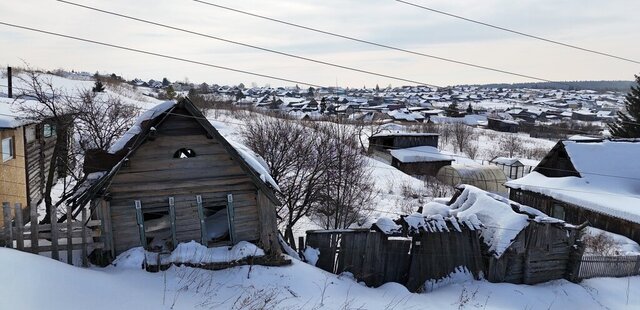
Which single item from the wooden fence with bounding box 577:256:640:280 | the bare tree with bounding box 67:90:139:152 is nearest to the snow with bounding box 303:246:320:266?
the wooden fence with bounding box 577:256:640:280

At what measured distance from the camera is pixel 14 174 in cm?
1680

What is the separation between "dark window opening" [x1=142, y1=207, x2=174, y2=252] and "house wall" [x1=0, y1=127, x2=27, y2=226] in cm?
602

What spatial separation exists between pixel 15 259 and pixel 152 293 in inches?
95.2

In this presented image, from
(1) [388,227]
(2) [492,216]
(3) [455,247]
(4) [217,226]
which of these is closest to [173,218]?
(4) [217,226]

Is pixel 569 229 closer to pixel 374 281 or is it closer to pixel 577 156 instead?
pixel 374 281

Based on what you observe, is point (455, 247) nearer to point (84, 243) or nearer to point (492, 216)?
point (492, 216)

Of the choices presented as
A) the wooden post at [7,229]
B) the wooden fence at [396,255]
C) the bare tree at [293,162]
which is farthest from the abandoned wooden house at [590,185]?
the wooden post at [7,229]

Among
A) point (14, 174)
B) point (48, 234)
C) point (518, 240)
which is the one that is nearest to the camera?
point (48, 234)

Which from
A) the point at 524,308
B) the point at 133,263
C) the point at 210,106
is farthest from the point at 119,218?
the point at 210,106

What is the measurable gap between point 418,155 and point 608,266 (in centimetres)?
2856

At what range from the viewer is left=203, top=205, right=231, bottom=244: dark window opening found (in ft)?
42.3

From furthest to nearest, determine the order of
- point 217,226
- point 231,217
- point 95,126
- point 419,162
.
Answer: point 419,162 → point 95,126 → point 217,226 → point 231,217

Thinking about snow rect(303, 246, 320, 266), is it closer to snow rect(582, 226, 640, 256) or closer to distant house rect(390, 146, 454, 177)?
snow rect(582, 226, 640, 256)

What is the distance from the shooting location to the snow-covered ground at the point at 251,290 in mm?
7273
